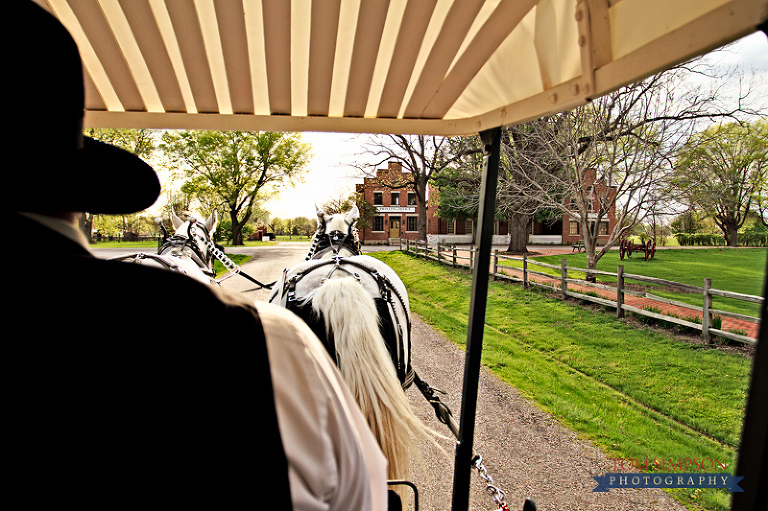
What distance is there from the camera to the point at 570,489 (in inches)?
135

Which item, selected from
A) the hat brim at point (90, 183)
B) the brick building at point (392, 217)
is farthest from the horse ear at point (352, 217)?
the brick building at point (392, 217)

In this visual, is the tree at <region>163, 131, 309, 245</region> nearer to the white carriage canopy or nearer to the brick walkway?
the brick walkway

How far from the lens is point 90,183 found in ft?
2.51

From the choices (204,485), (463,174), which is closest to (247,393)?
(204,485)

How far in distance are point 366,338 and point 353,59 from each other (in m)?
1.60

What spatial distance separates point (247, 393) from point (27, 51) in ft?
2.21

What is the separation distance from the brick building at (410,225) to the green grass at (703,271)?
8.58 m

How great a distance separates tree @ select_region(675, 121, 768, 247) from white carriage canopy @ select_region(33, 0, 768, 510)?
7376 millimetres

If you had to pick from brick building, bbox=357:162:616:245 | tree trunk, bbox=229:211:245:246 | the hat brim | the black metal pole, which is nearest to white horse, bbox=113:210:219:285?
the black metal pole

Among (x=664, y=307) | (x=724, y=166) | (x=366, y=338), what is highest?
(x=724, y=166)

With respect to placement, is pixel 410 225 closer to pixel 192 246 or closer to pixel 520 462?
pixel 192 246

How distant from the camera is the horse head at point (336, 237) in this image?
3822 mm

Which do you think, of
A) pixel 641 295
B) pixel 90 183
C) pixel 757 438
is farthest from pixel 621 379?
pixel 90 183

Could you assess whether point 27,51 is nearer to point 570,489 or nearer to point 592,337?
point 570,489
